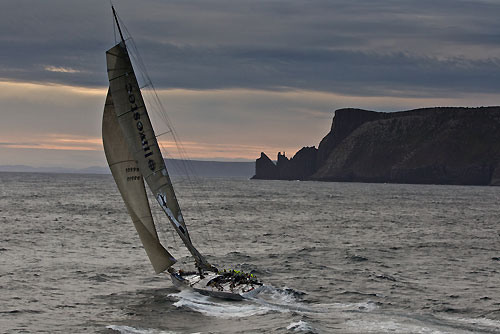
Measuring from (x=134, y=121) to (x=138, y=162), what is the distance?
1.98 meters

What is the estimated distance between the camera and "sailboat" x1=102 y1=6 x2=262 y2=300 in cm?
3136

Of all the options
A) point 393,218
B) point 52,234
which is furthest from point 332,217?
point 52,234

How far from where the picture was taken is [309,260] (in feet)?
155

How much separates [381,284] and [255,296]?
8.87 metres

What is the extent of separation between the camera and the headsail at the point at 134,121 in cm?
3116

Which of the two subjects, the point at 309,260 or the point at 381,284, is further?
the point at 309,260

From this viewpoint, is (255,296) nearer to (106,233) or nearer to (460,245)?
(460,245)

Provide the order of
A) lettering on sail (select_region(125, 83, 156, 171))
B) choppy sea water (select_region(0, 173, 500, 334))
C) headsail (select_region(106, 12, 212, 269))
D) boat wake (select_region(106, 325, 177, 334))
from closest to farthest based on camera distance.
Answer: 1. boat wake (select_region(106, 325, 177, 334))
2. choppy sea water (select_region(0, 173, 500, 334))
3. headsail (select_region(106, 12, 212, 269))
4. lettering on sail (select_region(125, 83, 156, 171))

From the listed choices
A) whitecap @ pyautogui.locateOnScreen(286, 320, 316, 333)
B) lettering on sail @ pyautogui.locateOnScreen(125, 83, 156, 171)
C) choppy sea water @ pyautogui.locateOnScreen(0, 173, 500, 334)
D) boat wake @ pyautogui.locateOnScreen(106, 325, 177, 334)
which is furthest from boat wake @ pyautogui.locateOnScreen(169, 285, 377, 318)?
lettering on sail @ pyautogui.locateOnScreen(125, 83, 156, 171)

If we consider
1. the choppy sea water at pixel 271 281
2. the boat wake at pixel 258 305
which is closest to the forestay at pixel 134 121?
the boat wake at pixel 258 305

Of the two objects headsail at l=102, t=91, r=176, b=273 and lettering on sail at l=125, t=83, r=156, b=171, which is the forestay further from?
headsail at l=102, t=91, r=176, b=273

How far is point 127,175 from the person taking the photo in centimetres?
A: 3253

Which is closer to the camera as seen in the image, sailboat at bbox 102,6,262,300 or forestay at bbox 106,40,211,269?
forestay at bbox 106,40,211,269

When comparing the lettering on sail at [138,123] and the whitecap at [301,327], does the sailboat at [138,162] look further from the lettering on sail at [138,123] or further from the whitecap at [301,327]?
the whitecap at [301,327]
